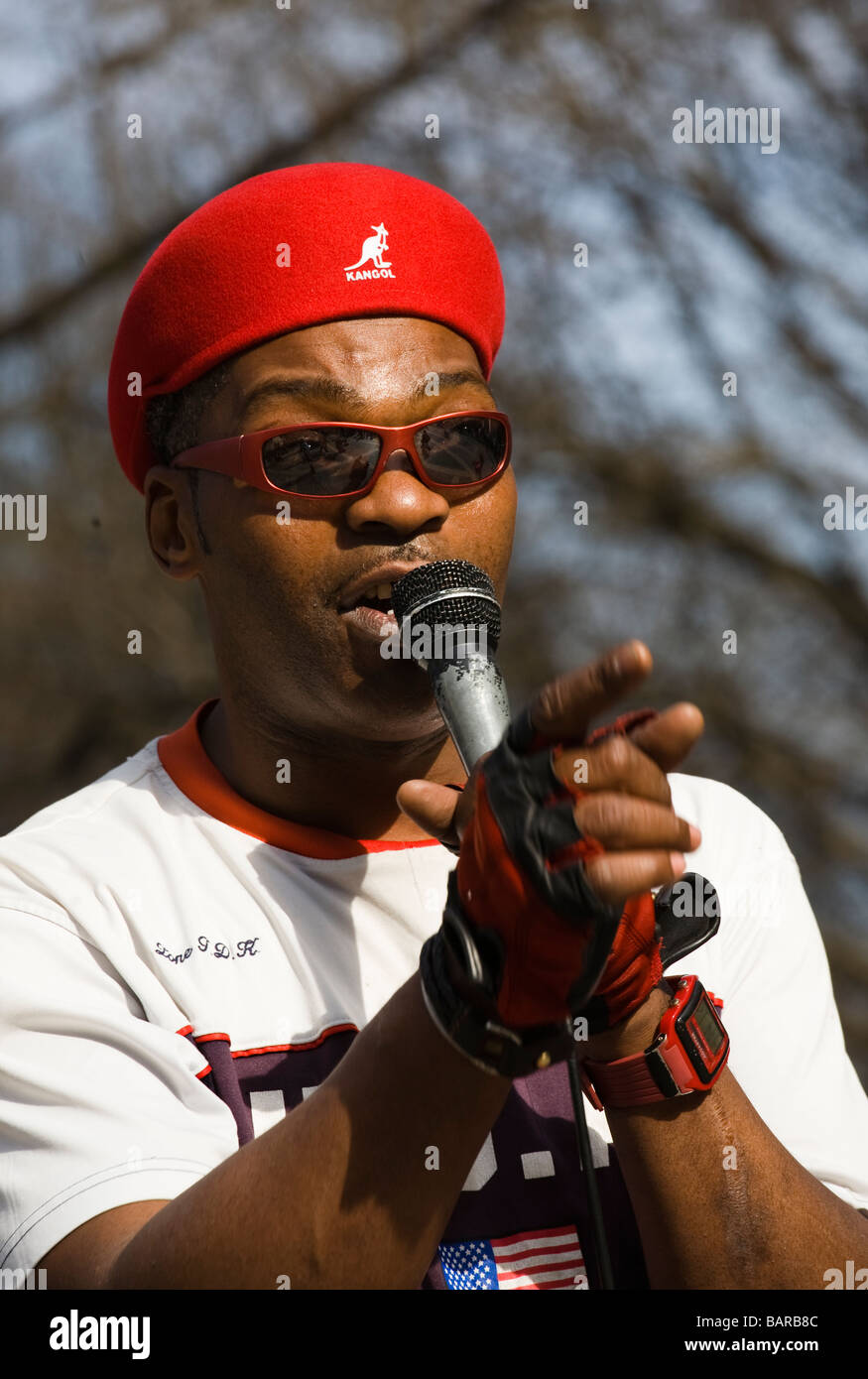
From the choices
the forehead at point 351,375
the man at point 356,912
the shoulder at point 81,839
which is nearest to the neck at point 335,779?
the man at point 356,912

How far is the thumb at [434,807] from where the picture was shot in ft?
4.70

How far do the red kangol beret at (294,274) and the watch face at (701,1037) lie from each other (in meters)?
1.17

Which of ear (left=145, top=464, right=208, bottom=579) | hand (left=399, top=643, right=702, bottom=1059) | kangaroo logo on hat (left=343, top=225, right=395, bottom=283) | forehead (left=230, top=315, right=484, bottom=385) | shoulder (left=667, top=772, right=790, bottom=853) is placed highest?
kangaroo logo on hat (left=343, top=225, right=395, bottom=283)

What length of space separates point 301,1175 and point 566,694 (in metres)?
0.58

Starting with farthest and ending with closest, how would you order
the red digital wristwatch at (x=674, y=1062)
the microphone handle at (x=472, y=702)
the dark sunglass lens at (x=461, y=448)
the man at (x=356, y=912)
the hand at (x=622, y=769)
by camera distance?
the dark sunglass lens at (x=461, y=448), the red digital wristwatch at (x=674, y=1062), the microphone handle at (x=472, y=702), the man at (x=356, y=912), the hand at (x=622, y=769)

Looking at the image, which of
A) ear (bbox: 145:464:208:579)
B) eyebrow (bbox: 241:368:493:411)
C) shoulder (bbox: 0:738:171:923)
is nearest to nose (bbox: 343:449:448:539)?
eyebrow (bbox: 241:368:493:411)

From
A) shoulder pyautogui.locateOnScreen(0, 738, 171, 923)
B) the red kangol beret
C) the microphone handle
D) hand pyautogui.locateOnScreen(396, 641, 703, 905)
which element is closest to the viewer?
hand pyautogui.locateOnScreen(396, 641, 703, 905)

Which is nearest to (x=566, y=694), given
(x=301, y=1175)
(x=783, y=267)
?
(x=301, y=1175)

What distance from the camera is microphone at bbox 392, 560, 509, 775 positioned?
4.89ft

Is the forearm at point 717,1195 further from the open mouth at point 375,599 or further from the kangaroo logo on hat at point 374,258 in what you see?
the kangaroo logo on hat at point 374,258

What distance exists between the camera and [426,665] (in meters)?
1.66

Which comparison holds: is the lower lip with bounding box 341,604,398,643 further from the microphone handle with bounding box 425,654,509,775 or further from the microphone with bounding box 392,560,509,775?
the microphone handle with bounding box 425,654,509,775

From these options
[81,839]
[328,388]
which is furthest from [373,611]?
[81,839]

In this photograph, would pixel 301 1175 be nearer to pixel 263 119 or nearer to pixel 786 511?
pixel 786 511
